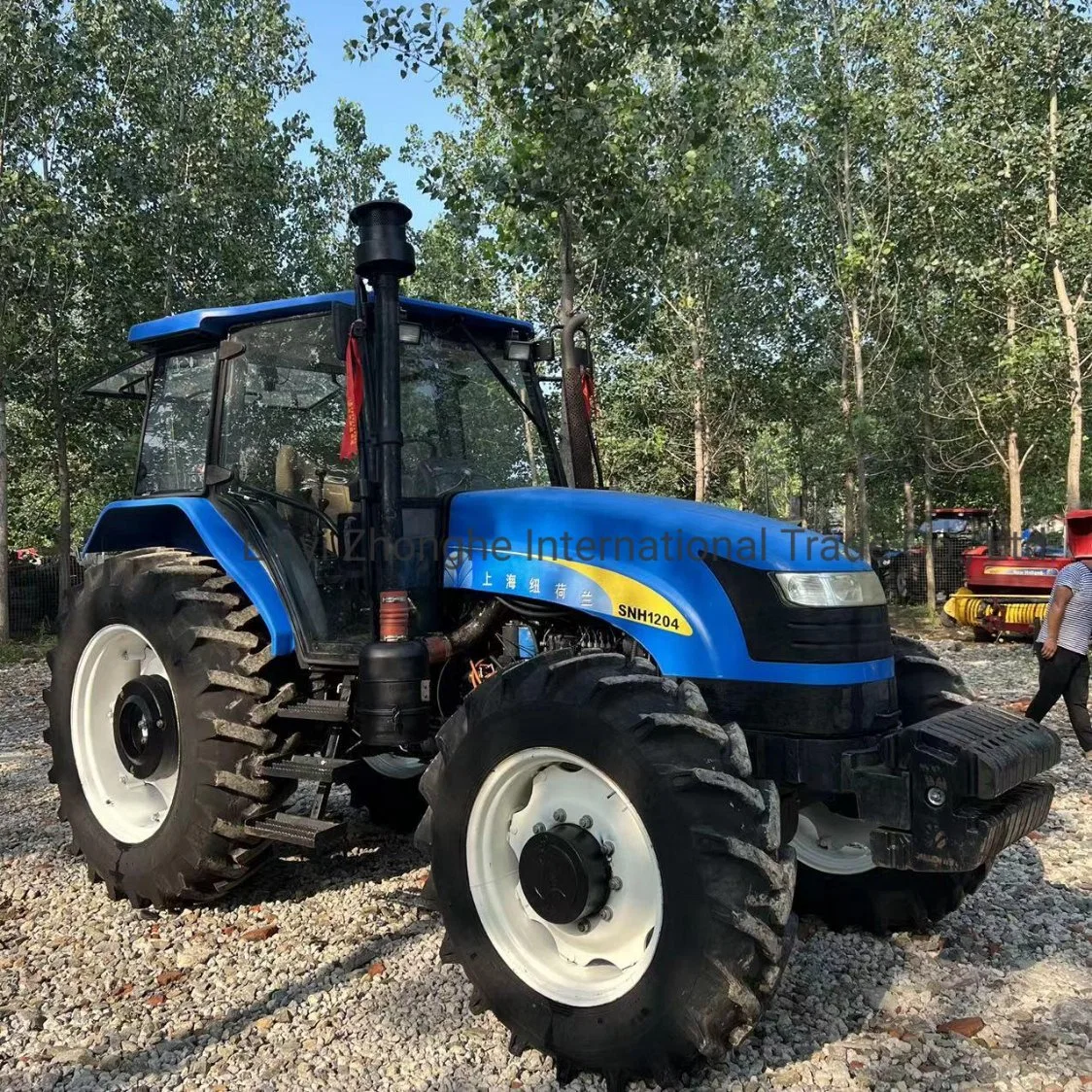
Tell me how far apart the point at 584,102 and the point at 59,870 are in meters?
7.71

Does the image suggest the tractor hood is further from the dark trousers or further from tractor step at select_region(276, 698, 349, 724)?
the dark trousers

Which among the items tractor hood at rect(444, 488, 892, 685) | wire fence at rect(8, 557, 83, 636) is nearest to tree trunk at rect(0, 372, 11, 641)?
wire fence at rect(8, 557, 83, 636)

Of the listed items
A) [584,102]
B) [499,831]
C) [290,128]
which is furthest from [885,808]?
[290,128]

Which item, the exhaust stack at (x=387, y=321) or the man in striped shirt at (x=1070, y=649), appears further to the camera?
the man in striped shirt at (x=1070, y=649)

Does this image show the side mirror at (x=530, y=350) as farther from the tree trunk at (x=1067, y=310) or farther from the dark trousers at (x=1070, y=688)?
the tree trunk at (x=1067, y=310)

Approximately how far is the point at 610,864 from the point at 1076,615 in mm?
5065

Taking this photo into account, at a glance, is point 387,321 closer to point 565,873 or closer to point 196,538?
point 196,538

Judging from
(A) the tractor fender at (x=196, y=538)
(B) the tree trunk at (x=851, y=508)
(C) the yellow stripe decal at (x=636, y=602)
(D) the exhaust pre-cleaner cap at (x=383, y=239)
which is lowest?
(C) the yellow stripe decal at (x=636, y=602)

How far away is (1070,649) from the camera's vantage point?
6.43 metres

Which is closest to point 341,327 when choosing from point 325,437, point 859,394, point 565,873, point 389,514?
point 389,514

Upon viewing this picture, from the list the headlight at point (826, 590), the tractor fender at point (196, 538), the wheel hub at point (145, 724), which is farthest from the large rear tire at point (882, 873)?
the wheel hub at point (145, 724)

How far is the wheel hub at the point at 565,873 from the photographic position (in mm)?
2672

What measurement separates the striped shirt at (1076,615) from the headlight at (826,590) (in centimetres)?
416

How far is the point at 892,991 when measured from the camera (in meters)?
3.14
